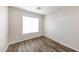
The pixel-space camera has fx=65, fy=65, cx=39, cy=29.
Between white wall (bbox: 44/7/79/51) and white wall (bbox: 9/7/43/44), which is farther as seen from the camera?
white wall (bbox: 9/7/43/44)

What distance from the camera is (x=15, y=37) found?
116 inches

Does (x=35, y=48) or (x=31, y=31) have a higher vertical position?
(x=31, y=31)

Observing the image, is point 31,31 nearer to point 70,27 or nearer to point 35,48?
point 35,48

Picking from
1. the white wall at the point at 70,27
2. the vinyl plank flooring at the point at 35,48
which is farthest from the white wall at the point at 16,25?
the white wall at the point at 70,27

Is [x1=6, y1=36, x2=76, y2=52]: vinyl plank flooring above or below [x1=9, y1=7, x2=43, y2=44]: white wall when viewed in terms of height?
below

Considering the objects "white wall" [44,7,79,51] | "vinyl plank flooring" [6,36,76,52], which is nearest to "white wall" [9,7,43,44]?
"vinyl plank flooring" [6,36,76,52]

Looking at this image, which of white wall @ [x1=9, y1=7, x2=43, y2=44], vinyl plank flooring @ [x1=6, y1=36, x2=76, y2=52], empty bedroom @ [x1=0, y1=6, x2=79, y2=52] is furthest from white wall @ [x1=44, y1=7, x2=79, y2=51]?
white wall @ [x1=9, y1=7, x2=43, y2=44]

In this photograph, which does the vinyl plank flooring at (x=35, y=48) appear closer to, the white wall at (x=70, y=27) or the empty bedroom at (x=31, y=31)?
the empty bedroom at (x=31, y=31)

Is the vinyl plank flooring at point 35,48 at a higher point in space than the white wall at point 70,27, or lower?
lower

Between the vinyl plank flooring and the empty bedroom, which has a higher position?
the empty bedroom

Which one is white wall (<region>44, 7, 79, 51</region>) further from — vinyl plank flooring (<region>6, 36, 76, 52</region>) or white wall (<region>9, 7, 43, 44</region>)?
white wall (<region>9, 7, 43, 44</region>)

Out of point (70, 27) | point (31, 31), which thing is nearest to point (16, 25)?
point (31, 31)

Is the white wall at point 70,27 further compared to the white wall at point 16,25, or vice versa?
the white wall at point 16,25
